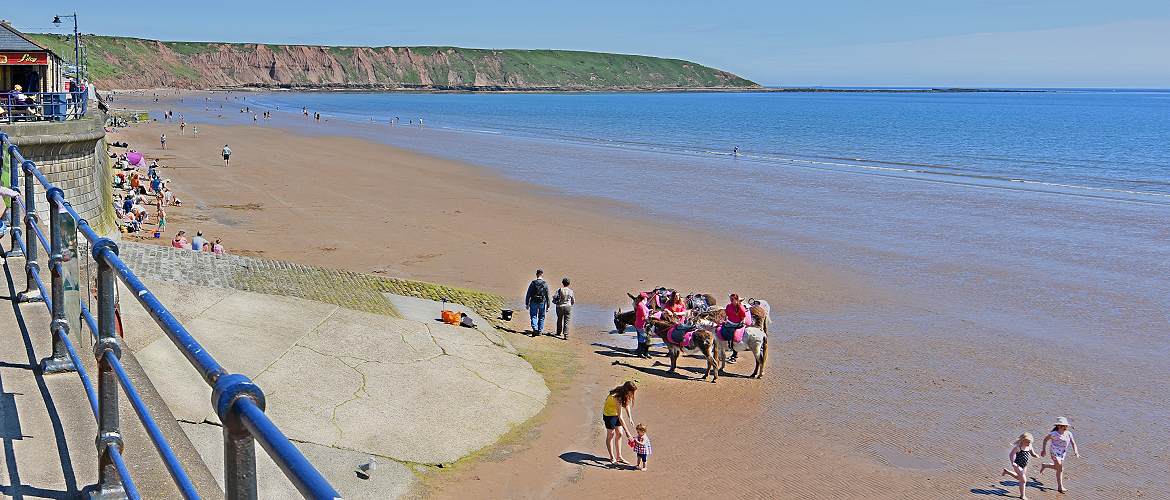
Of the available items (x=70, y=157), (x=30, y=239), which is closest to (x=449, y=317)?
(x=70, y=157)

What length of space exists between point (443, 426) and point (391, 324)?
117 inches

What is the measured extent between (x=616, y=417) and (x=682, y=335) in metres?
3.86

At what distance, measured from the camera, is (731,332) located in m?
15.2

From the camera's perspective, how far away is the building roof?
2475 cm

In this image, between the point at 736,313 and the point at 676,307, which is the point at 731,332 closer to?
the point at 736,313

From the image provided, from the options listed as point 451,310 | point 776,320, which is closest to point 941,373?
point 776,320

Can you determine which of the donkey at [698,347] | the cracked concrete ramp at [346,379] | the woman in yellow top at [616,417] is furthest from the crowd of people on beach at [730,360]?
the cracked concrete ramp at [346,379]

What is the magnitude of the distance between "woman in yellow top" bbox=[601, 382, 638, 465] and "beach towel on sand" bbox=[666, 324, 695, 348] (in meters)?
3.53

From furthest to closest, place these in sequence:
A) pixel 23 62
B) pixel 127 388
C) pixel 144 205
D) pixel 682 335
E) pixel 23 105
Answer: pixel 144 205
pixel 23 62
pixel 23 105
pixel 682 335
pixel 127 388

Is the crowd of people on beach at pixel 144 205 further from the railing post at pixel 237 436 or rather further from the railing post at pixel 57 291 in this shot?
the railing post at pixel 237 436

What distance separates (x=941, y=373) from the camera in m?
15.9

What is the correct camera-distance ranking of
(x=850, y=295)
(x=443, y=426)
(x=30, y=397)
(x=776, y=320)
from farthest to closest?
(x=850, y=295) → (x=776, y=320) → (x=443, y=426) → (x=30, y=397)

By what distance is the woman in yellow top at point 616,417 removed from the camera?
11.5 metres

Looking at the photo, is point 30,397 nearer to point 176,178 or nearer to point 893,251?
point 893,251
